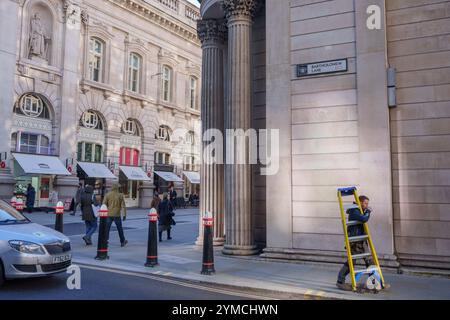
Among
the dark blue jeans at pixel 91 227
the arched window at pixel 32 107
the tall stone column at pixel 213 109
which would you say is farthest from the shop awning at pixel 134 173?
the tall stone column at pixel 213 109

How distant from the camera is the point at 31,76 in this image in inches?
1045

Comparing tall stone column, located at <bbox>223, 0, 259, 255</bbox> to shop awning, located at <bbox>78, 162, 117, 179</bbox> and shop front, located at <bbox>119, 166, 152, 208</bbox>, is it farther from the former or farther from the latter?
shop front, located at <bbox>119, 166, 152, 208</bbox>

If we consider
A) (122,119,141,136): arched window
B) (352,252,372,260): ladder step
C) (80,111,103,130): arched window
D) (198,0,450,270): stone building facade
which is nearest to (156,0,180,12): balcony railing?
(122,119,141,136): arched window

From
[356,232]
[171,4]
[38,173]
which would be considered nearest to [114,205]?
[356,232]

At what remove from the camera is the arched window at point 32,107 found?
26.3 meters

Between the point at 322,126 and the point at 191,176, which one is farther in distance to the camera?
the point at 191,176

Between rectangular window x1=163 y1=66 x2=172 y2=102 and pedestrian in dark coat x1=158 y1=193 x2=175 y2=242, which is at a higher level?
rectangular window x1=163 y1=66 x2=172 y2=102

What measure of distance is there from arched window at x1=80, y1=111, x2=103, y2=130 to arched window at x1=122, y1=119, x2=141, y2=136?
232 cm

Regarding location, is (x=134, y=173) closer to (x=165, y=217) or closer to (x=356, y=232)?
(x=165, y=217)

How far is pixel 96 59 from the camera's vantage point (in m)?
31.7

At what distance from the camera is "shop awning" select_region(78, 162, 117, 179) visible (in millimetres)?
29453

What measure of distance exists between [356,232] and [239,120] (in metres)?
4.56

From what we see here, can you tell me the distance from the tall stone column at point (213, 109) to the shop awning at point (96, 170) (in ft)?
63.2
